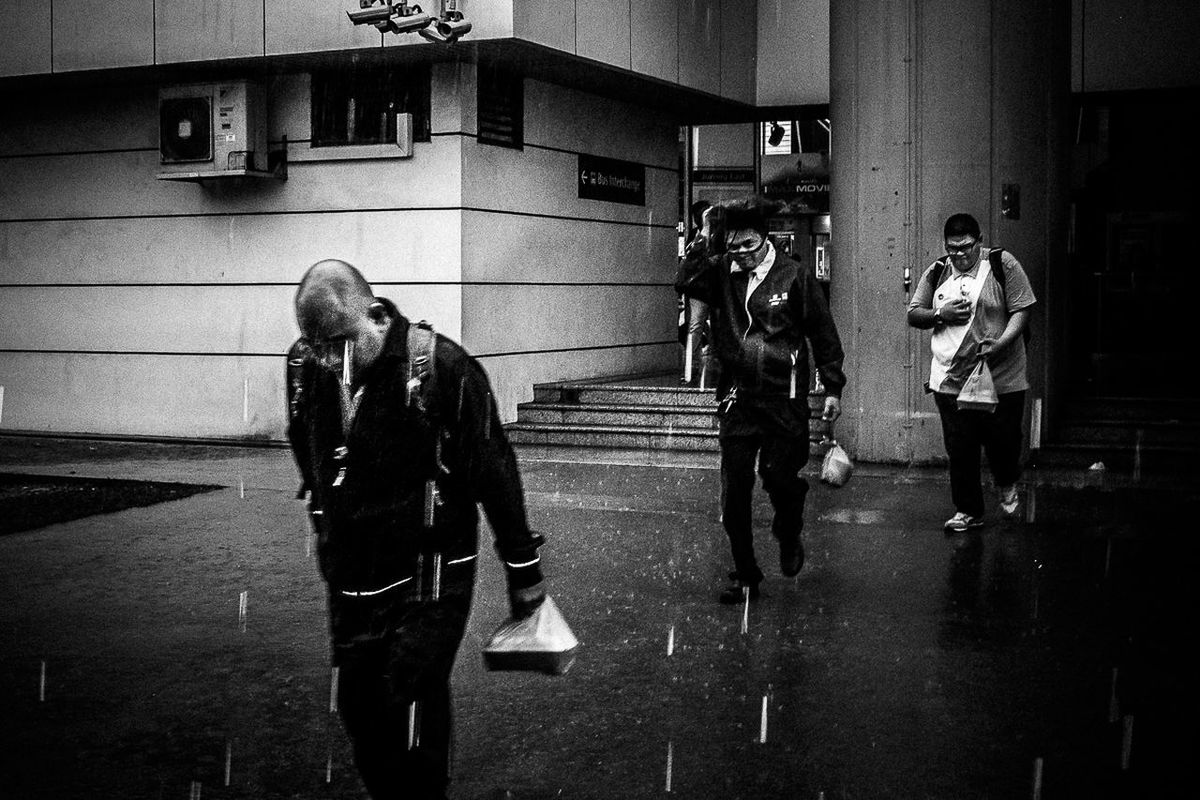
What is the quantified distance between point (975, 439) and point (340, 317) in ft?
19.8

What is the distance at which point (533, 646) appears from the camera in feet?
12.3

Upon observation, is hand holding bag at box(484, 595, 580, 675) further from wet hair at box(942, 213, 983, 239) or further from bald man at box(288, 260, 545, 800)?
wet hair at box(942, 213, 983, 239)

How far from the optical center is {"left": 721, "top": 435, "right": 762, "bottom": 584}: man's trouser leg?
23.5 feet

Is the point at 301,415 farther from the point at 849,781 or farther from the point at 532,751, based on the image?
the point at 849,781

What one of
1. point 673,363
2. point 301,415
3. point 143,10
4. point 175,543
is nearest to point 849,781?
point 301,415

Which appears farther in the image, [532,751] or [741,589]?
[741,589]

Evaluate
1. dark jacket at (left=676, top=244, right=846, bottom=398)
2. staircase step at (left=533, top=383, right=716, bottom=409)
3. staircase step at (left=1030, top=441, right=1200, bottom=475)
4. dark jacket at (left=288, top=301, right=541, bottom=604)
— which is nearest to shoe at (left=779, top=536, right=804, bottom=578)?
dark jacket at (left=676, top=244, right=846, bottom=398)

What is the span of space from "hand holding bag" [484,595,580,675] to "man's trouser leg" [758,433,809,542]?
11.6 feet

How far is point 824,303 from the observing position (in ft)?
24.0

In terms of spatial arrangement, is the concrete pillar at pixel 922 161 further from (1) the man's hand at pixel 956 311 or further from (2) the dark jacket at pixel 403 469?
(2) the dark jacket at pixel 403 469

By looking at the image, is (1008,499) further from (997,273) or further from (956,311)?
(997,273)

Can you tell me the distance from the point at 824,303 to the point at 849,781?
3.22m

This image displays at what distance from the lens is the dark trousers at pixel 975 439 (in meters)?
8.90

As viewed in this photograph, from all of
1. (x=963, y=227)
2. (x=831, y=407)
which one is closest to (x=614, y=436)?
(x=963, y=227)
